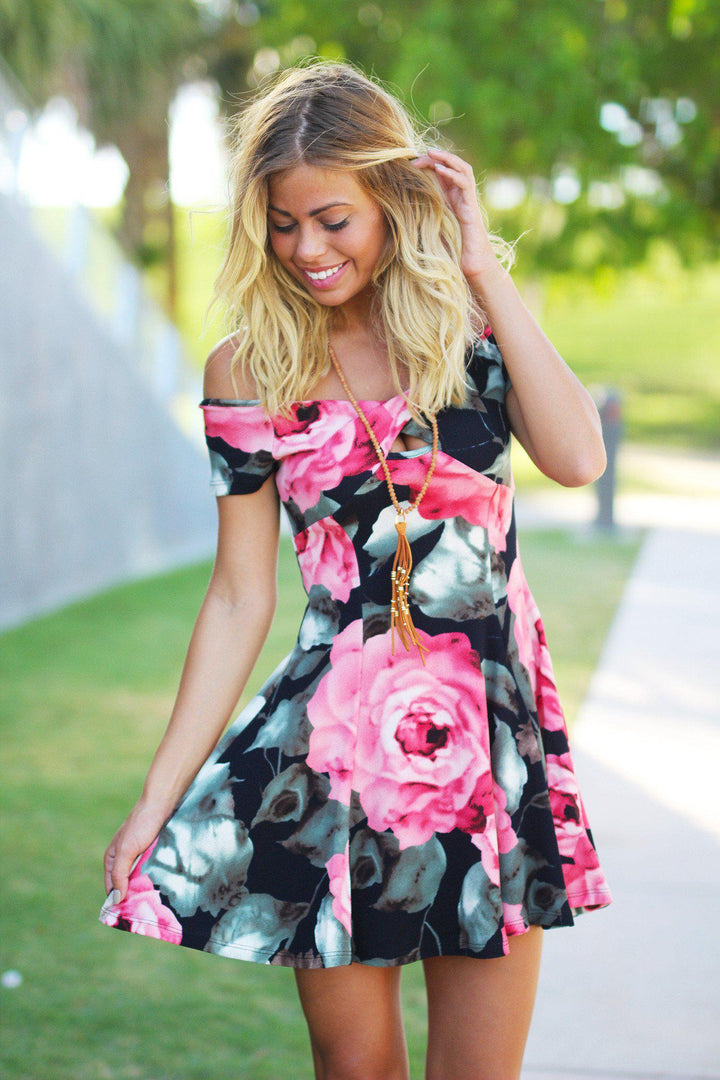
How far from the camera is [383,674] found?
2.03m

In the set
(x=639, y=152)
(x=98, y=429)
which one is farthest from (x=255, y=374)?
(x=639, y=152)

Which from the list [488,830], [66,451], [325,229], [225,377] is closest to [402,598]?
[488,830]

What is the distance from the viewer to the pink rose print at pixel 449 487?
6.70 feet

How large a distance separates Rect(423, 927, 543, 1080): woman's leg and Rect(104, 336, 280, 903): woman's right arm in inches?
20.0

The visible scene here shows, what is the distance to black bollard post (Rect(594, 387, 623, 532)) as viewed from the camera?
1188 centimetres

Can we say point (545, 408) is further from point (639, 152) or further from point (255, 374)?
point (639, 152)

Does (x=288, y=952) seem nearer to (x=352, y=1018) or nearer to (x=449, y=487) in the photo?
(x=352, y=1018)

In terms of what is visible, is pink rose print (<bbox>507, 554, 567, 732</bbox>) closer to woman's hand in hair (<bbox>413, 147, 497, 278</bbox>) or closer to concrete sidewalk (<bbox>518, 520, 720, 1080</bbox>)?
woman's hand in hair (<bbox>413, 147, 497, 278</bbox>)

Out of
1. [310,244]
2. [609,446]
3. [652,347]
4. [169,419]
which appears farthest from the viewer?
[652,347]

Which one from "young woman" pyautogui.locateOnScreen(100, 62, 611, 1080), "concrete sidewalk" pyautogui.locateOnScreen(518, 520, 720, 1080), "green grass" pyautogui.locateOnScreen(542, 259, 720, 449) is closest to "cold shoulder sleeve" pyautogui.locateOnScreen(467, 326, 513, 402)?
"young woman" pyautogui.locateOnScreen(100, 62, 611, 1080)

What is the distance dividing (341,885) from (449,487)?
0.64 meters

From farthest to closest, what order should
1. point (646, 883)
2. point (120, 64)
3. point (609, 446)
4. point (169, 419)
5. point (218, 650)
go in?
point (120, 64) → point (169, 419) → point (609, 446) → point (646, 883) → point (218, 650)

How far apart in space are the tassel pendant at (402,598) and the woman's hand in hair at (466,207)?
43 cm

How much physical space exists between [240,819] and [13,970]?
2160 millimetres
